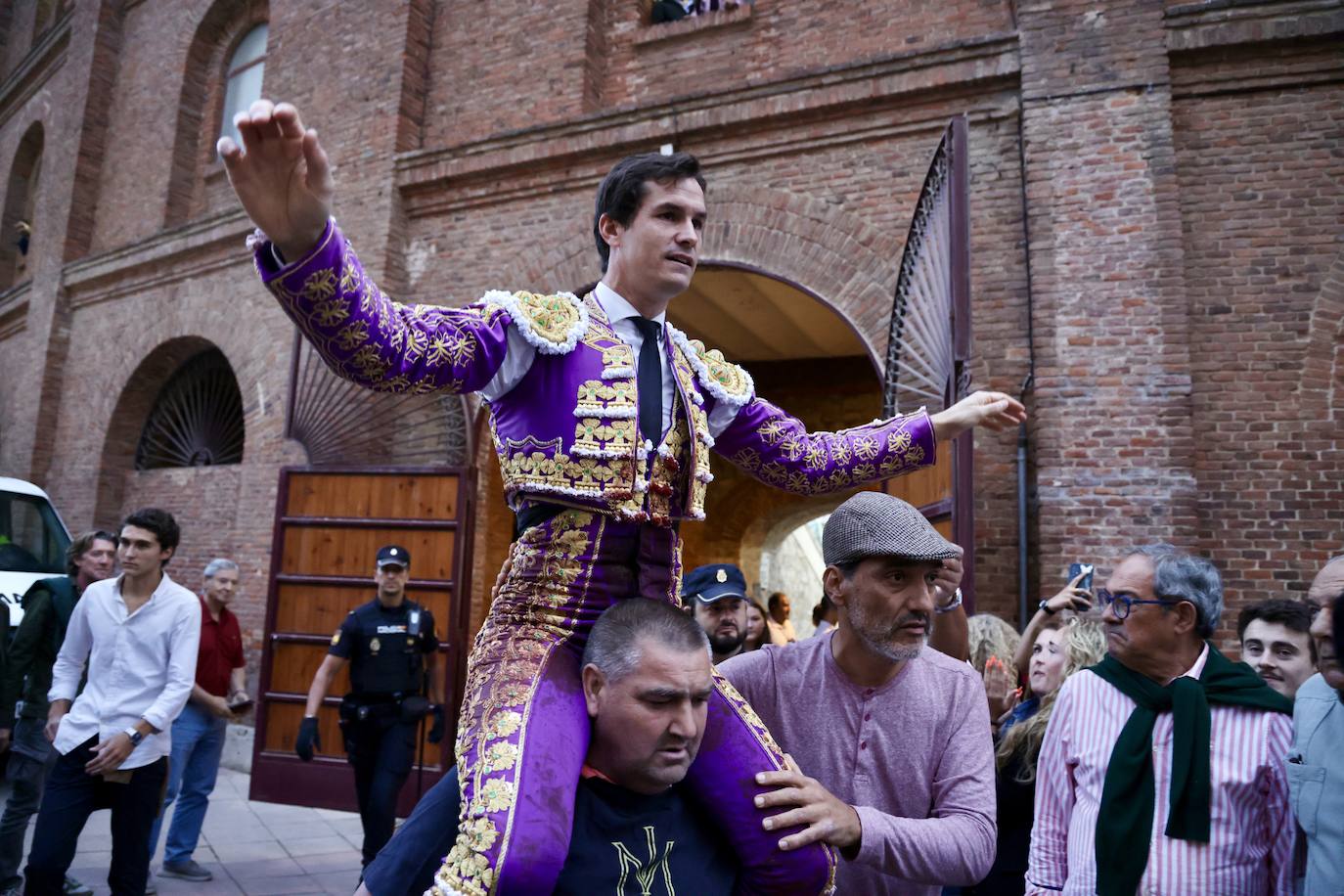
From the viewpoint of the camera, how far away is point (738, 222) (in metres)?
8.01

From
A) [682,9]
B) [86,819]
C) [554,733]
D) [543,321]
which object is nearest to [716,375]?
[543,321]

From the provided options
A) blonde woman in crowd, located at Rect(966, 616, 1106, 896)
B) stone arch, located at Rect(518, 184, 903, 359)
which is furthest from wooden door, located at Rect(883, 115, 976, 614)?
blonde woman in crowd, located at Rect(966, 616, 1106, 896)

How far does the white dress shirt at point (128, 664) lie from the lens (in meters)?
3.98

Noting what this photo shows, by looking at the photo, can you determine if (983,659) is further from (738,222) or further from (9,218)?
(9,218)

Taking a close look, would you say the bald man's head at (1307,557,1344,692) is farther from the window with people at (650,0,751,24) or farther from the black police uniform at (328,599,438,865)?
the window with people at (650,0,751,24)

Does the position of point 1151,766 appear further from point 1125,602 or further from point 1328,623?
point 1328,623


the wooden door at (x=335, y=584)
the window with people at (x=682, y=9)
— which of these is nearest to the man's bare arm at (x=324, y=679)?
the wooden door at (x=335, y=584)

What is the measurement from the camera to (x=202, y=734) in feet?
18.8

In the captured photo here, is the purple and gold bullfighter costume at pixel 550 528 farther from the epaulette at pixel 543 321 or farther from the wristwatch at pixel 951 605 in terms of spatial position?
the wristwatch at pixel 951 605

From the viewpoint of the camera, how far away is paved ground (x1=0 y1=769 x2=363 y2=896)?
5469mm

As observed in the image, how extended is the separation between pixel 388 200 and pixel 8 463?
7.98m

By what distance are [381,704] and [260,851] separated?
5.89 feet

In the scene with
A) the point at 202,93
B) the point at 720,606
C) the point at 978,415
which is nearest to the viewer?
the point at 978,415

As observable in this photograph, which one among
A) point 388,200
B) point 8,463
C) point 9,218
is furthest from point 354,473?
point 9,218
